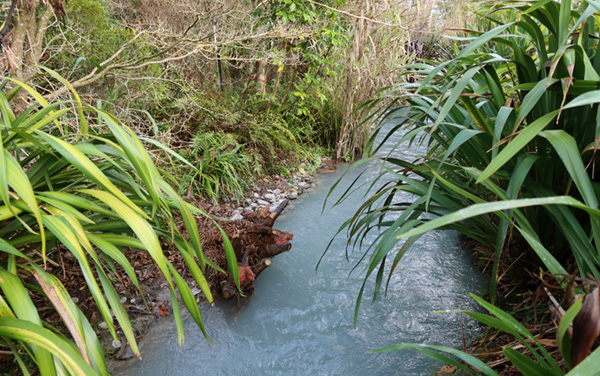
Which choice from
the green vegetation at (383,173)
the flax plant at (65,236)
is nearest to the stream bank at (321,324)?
the green vegetation at (383,173)

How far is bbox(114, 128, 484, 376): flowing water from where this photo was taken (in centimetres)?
164

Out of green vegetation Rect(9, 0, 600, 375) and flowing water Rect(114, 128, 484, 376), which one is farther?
flowing water Rect(114, 128, 484, 376)

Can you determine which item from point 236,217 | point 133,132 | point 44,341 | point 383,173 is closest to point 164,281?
point 236,217

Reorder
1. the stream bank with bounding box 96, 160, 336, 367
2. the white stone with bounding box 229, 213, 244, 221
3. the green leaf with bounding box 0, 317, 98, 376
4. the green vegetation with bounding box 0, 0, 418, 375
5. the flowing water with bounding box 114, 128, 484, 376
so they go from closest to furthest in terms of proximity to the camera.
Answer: the green leaf with bounding box 0, 317, 98, 376 < the green vegetation with bounding box 0, 0, 418, 375 < the flowing water with bounding box 114, 128, 484, 376 < the stream bank with bounding box 96, 160, 336, 367 < the white stone with bounding box 229, 213, 244, 221

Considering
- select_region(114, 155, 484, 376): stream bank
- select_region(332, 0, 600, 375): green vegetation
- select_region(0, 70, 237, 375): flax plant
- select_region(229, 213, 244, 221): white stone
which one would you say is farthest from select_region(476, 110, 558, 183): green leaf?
select_region(229, 213, 244, 221): white stone

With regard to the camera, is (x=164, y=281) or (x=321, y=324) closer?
(x=321, y=324)

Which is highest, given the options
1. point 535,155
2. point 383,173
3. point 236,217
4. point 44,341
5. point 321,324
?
point 535,155

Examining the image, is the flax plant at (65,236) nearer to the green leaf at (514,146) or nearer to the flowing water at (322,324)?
the flowing water at (322,324)

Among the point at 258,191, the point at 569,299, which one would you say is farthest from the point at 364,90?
the point at 569,299

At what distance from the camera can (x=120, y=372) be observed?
156 centimetres

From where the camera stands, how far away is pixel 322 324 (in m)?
1.89

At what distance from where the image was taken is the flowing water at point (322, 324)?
5.37ft

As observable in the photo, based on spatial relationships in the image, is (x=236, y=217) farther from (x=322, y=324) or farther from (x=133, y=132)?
(x=133, y=132)

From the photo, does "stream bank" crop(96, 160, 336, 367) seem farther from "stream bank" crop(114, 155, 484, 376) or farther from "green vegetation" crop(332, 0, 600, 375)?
"green vegetation" crop(332, 0, 600, 375)
